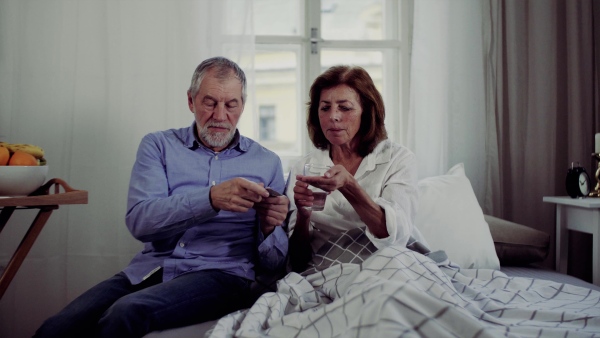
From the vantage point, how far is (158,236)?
1635 mm

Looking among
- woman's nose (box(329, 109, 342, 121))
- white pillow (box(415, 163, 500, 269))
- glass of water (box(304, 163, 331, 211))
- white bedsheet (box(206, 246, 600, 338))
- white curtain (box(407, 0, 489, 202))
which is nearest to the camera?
white bedsheet (box(206, 246, 600, 338))

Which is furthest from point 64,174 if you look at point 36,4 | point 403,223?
point 403,223

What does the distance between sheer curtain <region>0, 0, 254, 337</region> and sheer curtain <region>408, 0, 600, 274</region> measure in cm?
96

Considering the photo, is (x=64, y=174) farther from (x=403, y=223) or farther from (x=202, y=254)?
(x=403, y=223)

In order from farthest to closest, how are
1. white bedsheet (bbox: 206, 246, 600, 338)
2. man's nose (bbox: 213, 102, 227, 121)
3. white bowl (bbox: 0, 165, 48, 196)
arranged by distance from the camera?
1. man's nose (bbox: 213, 102, 227, 121)
2. white bowl (bbox: 0, 165, 48, 196)
3. white bedsheet (bbox: 206, 246, 600, 338)

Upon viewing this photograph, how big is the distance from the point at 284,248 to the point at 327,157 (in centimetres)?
41

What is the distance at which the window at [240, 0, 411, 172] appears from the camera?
2826mm

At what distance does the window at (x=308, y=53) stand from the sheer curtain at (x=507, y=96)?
212mm

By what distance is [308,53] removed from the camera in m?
2.83

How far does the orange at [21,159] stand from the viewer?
68.0 inches

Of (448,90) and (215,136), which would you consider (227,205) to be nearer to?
(215,136)

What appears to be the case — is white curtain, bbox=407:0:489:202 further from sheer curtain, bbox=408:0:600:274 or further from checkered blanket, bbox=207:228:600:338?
checkered blanket, bbox=207:228:600:338

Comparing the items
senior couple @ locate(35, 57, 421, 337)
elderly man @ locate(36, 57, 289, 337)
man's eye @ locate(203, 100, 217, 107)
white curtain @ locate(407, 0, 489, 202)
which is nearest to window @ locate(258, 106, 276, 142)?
white curtain @ locate(407, 0, 489, 202)

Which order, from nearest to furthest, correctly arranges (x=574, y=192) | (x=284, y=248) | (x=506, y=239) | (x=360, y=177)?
(x=284, y=248)
(x=360, y=177)
(x=506, y=239)
(x=574, y=192)
